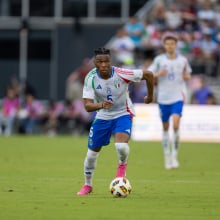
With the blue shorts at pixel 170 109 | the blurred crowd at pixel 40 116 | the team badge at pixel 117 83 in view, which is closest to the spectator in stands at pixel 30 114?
the blurred crowd at pixel 40 116

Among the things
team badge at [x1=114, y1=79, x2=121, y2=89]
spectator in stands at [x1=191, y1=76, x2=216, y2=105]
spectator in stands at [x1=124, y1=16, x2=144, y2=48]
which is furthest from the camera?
spectator in stands at [x1=124, y1=16, x2=144, y2=48]

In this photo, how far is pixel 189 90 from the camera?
113ft

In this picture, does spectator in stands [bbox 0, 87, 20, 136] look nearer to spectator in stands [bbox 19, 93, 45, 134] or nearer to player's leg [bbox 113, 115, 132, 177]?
spectator in stands [bbox 19, 93, 45, 134]

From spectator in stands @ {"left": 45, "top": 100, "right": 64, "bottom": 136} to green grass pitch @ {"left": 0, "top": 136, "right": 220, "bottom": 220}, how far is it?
8585 millimetres

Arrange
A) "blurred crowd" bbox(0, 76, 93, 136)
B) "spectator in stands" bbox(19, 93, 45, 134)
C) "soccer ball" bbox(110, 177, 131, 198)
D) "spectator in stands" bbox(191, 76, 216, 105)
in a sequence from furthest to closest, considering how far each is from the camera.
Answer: "spectator in stands" bbox(19, 93, 45, 134) < "blurred crowd" bbox(0, 76, 93, 136) < "spectator in stands" bbox(191, 76, 216, 105) < "soccer ball" bbox(110, 177, 131, 198)

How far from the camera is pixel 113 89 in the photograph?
46.6 feet

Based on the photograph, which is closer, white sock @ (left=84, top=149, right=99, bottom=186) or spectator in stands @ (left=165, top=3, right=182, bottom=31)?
white sock @ (left=84, top=149, right=99, bottom=186)

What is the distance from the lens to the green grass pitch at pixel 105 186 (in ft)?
38.7

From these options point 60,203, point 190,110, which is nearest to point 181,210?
point 60,203

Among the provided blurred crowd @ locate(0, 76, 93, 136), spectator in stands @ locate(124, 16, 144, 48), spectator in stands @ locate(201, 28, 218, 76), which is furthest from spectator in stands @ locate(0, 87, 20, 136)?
spectator in stands @ locate(201, 28, 218, 76)

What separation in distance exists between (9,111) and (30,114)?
0.84m

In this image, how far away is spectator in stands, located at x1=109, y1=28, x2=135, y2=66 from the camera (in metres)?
35.2

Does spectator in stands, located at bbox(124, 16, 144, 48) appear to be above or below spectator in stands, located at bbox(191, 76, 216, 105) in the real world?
above

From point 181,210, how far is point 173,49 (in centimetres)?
906
